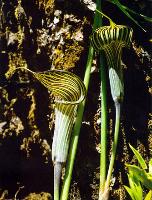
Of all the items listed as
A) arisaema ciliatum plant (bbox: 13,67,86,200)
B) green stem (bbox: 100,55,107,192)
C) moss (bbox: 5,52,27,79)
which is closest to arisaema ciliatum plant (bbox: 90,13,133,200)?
green stem (bbox: 100,55,107,192)

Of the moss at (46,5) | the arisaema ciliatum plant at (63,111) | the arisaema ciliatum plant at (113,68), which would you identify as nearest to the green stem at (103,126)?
the arisaema ciliatum plant at (113,68)

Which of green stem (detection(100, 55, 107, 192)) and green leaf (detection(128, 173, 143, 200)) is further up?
green stem (detection(100, 55, 107, 192))

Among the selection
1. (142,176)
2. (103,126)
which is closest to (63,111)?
(103,126)

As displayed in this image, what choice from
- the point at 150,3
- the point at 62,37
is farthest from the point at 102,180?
the point at 150,3

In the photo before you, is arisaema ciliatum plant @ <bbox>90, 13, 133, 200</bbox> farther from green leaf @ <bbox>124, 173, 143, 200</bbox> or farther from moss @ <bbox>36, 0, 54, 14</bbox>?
moss @ <bbox>36, 0, 54, 14</bbox>

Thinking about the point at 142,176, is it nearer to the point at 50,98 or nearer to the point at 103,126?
the point at 103,126

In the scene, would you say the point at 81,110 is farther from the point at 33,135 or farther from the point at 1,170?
the point at 1,170

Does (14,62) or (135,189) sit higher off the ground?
(14,62)

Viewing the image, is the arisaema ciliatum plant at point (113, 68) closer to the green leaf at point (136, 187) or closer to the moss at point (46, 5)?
the green leaf at point (136, 187)

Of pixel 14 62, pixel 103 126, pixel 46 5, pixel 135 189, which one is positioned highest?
pixel 46 5
